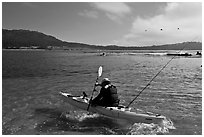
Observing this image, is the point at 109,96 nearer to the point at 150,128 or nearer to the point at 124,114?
the point at 124,114

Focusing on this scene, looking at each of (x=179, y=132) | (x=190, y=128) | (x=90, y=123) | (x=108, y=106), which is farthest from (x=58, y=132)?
(x=190, y=128)

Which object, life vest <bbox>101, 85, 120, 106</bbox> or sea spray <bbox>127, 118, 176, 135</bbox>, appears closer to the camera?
sea spray <bbox>127, 118, 176, 135</bbox>

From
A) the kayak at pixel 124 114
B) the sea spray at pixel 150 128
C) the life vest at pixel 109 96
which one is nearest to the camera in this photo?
the sea spray at pixel 150 128

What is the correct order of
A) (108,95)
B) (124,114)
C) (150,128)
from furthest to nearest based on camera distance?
(108,95)
(124,114)
(150,128)

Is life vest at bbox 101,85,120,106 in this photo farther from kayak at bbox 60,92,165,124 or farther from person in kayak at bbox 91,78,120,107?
kayak at bbox 60,92,165,124

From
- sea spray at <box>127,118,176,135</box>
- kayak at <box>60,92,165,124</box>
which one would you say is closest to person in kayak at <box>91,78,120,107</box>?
kayak at <box>60,92,165,124</box>

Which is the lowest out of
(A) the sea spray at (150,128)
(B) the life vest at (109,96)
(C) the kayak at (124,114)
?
(A) the sea spray at (150,128)

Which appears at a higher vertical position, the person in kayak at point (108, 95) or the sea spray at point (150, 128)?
the person in kayak at point (108, 95)

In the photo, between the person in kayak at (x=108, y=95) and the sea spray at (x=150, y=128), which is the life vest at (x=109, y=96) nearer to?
the person in kayak at (x=108, y=95)

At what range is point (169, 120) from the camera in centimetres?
1136

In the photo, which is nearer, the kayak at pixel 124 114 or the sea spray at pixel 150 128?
the sea spray at pixel 150 128

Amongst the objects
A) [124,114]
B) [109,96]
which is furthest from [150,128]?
[109,96]

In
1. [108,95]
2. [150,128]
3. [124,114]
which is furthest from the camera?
[108,95]

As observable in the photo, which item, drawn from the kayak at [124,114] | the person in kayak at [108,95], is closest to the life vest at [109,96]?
the person in kayak at [108,95]
